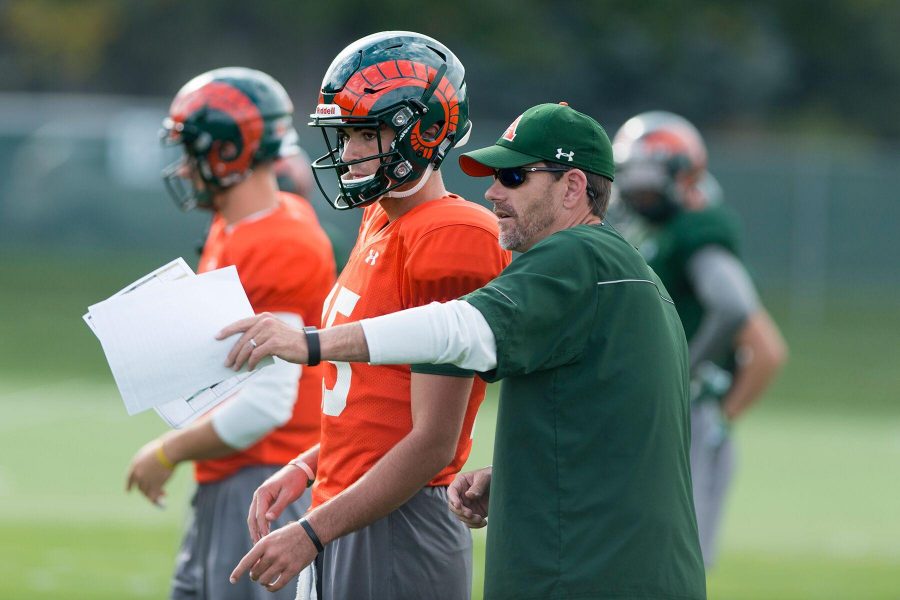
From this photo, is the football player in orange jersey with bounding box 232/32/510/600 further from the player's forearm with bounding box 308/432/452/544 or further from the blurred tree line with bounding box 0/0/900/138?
the blurred tree line with bounding box 0/0/900/138

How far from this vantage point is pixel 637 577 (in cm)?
354

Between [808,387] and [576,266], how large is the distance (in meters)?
16.4

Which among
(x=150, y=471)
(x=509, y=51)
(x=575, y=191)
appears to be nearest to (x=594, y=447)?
(x=575, y=191)

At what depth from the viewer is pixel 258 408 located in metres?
4.99

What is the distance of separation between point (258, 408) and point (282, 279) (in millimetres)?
482

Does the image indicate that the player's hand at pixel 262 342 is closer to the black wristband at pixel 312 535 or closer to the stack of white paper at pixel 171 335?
the stack of white paper at pixel 171 335

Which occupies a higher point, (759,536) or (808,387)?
(808,387)

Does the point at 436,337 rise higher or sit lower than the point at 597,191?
lower

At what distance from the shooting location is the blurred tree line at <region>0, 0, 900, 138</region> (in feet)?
118

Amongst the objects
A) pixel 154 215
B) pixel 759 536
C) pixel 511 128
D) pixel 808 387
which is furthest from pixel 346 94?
pixel 154 215

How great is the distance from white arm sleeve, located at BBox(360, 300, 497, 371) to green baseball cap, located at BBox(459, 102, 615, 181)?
519 millimetres

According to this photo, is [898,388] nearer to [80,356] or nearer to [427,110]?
[80,356]

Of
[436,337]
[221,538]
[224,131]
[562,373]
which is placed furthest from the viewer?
[224,131]

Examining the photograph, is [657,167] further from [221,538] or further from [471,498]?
[471,498]
